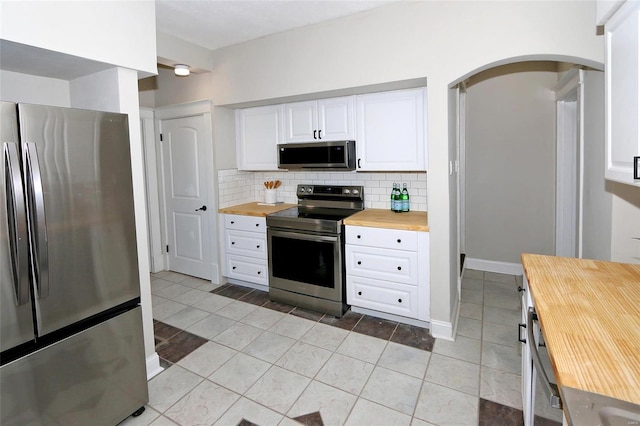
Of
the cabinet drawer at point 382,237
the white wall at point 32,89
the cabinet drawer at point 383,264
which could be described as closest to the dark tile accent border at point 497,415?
the cabinet drawer at point 383,264

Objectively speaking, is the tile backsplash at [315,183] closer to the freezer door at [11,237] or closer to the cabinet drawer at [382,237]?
the cabinet drawer at [382,237]

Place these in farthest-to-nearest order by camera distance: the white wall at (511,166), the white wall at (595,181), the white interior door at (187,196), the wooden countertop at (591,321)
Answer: the white interior door at (187,196) < the white wall at (511,166) < the white wall at (595,181) < the wooden countertop at (591,321)

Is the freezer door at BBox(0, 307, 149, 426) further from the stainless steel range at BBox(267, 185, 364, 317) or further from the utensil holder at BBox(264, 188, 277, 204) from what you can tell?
→ the utensil holder at BBox(264, 188, 277, 204)

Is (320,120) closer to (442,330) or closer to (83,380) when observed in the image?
(442,330)

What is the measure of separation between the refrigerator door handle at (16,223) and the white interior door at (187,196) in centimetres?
255

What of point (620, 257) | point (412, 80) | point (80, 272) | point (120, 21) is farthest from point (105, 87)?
point (620, 257)

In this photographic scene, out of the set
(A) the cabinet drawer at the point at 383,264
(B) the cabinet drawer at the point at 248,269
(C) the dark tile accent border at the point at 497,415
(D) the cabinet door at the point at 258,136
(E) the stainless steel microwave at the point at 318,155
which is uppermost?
(D) the cabinet door at the point at 258,136

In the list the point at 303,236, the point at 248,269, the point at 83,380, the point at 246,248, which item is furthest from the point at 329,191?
the point at 83,380

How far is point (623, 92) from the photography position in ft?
4.60

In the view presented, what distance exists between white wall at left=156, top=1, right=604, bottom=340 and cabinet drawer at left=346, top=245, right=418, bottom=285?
0.18 meters

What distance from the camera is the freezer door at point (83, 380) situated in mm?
1474

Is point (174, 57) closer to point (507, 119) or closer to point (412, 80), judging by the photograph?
point (412, 80)

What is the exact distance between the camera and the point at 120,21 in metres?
2.11

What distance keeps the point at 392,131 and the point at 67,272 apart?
2577 mm
